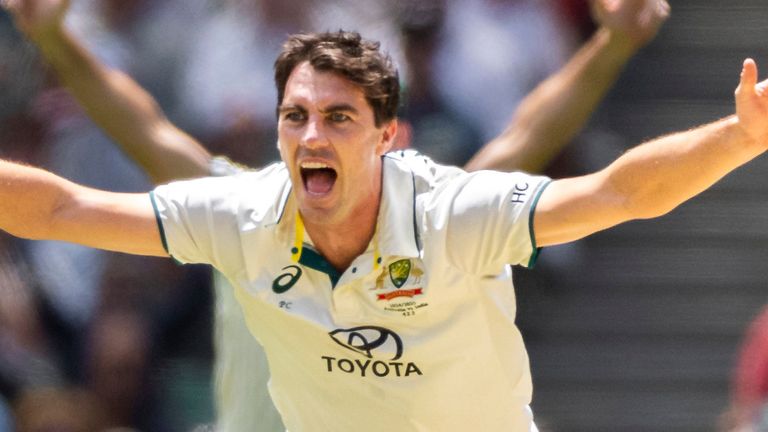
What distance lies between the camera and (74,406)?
5.46 m

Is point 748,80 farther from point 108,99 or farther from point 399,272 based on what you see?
point 108,99

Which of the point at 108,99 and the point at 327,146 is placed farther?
the point at 108,99

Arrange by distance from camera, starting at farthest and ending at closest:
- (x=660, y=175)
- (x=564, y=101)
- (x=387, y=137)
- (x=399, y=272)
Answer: (x=564, y=101) < (x=387, y=137) < (x=399, y=272) < (x=660, y=175)

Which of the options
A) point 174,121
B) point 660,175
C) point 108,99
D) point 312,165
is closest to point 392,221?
point 312,165

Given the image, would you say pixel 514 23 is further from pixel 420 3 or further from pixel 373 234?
pixel 373 234

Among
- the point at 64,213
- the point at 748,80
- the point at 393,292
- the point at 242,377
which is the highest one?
the point at 748,80

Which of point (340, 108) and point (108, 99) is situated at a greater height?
point (340, 108)

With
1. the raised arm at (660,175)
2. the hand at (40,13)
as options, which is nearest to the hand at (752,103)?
the raised arm at (660,175)

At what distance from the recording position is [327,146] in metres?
3.65

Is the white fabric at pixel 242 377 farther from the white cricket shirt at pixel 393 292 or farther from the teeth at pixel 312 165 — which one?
the teeth at pixel 312 165

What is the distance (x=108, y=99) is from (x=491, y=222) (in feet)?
5.90

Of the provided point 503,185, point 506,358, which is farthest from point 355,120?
point 506,358

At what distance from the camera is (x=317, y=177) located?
12.1ft

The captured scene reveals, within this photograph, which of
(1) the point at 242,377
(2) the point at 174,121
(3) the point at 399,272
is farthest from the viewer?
(2) the point at 174,121
